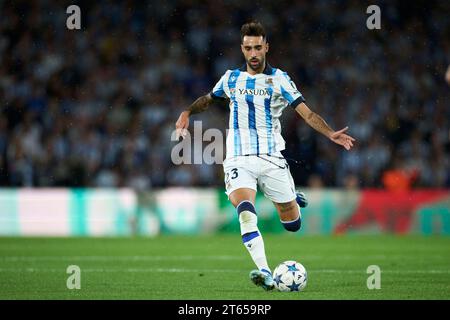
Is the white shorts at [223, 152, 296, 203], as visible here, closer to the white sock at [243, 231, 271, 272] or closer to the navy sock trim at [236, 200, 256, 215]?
the navy sock trim at [236, 200, 256, 215]

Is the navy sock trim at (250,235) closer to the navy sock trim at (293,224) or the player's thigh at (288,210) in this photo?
the player's thigh at (288,210)

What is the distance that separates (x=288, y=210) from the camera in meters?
9.83

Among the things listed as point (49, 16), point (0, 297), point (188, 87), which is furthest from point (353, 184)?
point (0, 297)

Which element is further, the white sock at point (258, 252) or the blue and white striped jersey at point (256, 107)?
the blue and white striped jersey at point (256, 107)

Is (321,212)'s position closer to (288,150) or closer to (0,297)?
(288,150)

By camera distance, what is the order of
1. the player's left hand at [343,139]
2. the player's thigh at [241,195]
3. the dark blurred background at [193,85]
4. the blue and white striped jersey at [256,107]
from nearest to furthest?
the player's left hand at [343,139] < the player's thigh at [241,195] < the blue and white striped jersey at [256,107] < the dark blurred background at [193,85]

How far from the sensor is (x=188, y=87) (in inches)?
864

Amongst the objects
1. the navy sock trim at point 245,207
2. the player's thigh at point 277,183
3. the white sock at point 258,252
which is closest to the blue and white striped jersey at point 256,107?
the player's thigh at point 277,183

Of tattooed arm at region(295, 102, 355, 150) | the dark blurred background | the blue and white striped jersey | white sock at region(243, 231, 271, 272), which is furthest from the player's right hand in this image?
the dark blurred background

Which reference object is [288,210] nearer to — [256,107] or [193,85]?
[256,107]

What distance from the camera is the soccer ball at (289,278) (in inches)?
347

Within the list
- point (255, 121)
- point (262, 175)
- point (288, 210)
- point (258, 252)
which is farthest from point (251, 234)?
point (255, 121)

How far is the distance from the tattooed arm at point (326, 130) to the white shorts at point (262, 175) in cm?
60

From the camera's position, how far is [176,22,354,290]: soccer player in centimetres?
924
